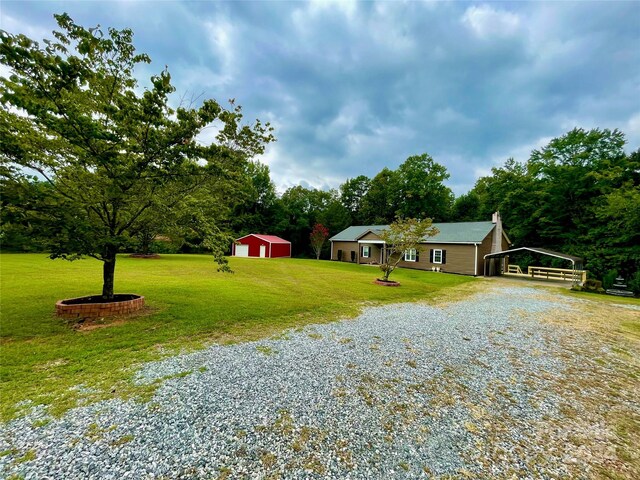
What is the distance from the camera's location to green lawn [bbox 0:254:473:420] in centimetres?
335

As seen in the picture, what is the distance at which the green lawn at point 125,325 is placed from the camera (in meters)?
3.35

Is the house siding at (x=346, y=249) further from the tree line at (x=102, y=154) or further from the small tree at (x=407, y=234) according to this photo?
the tree line at (x=102, y=154)

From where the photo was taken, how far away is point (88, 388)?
325cm

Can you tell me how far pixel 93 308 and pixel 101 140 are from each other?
3.94 m

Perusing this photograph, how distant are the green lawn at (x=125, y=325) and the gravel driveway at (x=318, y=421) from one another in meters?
0.51

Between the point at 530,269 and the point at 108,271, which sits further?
the point at 530,269

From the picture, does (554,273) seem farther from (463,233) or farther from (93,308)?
(93,308)

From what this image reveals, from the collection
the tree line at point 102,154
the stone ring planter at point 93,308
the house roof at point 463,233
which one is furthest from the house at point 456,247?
the stone ring planter at point 93,308

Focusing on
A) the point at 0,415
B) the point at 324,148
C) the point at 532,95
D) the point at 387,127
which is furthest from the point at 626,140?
the point at 0,415

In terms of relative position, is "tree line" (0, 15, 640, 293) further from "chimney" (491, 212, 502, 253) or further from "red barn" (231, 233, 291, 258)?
"chimney" (491, 212, 502, 253)

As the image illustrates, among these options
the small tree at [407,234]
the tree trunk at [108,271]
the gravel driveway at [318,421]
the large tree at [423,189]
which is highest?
the large tree at [423,189]

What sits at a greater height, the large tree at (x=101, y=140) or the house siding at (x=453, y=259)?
the large tree at (x=101, y=140)

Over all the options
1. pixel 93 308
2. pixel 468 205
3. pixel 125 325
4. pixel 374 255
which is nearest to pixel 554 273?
pixel 374 255

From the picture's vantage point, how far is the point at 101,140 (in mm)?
5164
